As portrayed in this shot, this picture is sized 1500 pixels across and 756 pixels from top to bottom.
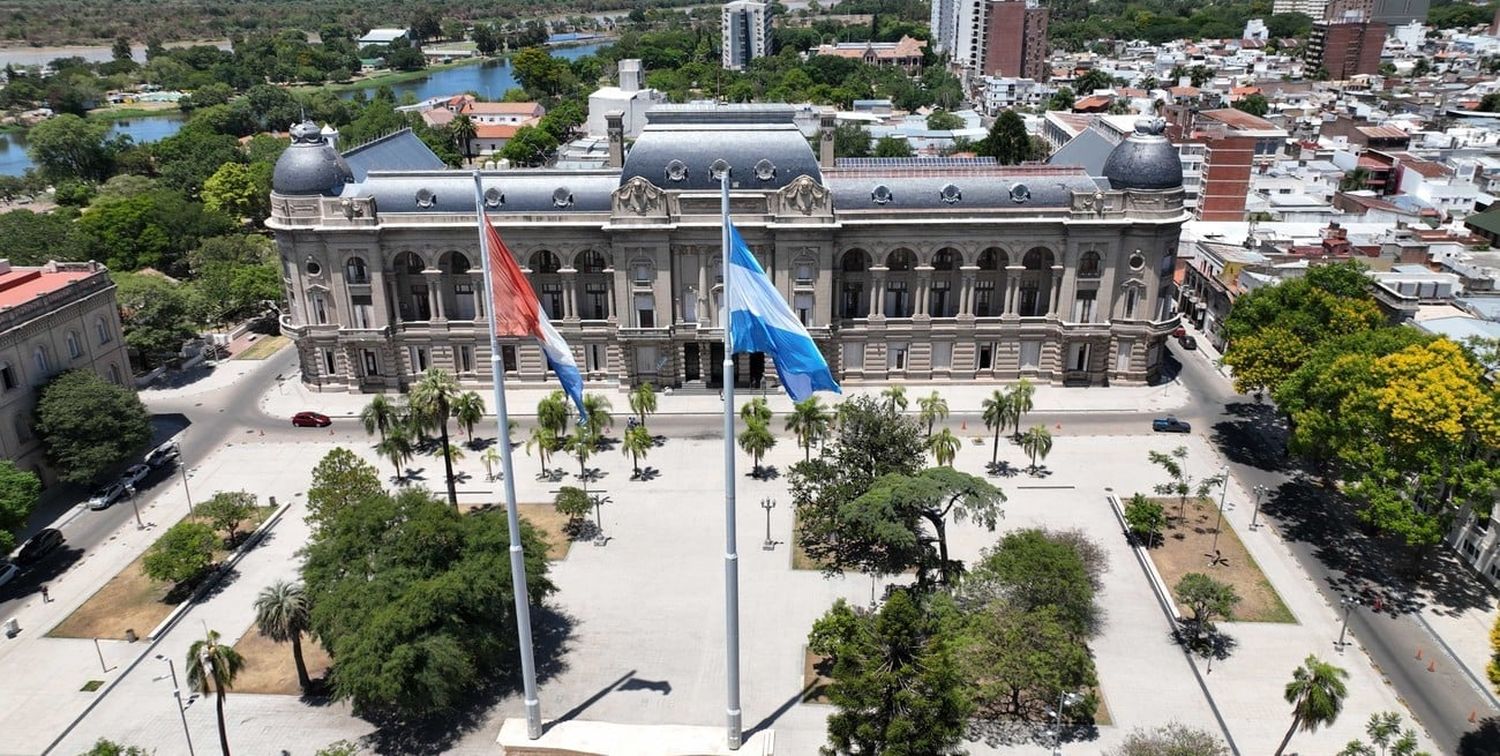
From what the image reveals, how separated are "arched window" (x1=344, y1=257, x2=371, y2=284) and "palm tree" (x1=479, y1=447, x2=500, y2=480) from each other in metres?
20.6

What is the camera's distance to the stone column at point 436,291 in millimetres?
85438

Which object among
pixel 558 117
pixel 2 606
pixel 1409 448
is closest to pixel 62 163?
pixel 558 117

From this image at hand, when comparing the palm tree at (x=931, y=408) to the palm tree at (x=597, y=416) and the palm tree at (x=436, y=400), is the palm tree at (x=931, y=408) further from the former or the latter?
the palm tree at (x=436, y=400)

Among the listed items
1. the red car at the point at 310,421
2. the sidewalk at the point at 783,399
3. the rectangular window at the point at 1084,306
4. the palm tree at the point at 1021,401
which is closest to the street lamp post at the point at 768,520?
the sidewalk at the point at 783,399

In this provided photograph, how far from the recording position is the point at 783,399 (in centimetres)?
8619

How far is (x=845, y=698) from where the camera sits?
3900cm

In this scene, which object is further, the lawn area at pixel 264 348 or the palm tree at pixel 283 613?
the lawn area at pixel 264 348

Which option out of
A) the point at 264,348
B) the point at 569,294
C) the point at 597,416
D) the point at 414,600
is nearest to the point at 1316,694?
the point at 414,600

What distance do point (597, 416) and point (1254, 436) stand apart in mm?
51540

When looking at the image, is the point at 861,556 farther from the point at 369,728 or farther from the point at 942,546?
the point at 369,728

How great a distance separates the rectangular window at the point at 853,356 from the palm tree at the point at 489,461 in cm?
3176

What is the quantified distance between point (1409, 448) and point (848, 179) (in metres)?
45.9

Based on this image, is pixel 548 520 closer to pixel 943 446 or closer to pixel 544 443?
pixel 544 443

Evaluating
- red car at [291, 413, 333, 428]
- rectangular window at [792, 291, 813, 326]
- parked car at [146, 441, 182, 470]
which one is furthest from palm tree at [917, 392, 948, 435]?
parked car at [146, 441, 182, 470]
